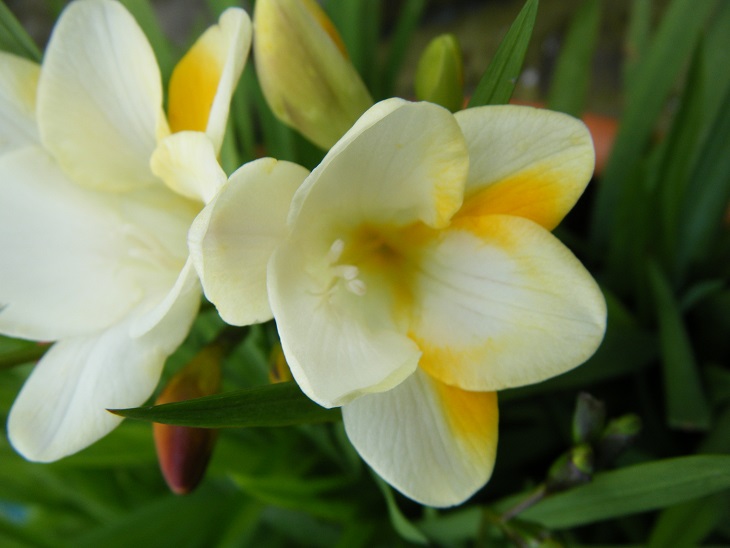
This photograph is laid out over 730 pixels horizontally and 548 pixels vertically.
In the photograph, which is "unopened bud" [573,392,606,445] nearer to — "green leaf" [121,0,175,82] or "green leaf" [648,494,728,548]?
"green leaf" [648,494,728,548]

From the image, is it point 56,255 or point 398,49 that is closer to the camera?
point 56,255

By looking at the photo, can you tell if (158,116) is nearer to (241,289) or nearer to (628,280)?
(241,289)

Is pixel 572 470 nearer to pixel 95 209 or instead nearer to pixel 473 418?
pixel 473 418

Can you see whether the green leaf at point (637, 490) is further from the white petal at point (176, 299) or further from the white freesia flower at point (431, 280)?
the white petal at point (176, 299)

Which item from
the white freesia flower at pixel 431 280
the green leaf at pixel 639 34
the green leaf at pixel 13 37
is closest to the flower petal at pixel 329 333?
the white freesia flower at pixel 431 280

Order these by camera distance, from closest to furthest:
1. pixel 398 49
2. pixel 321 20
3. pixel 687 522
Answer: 1. pixel 321 20
2. pixel 687 522
3. pixel 398 49

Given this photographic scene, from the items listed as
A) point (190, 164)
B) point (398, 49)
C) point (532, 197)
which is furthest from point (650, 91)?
point (190, 164)

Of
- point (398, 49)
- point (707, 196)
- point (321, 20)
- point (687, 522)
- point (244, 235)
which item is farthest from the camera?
point (398, 49)
